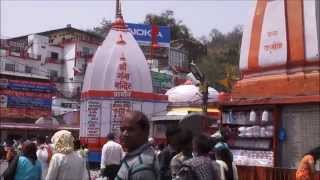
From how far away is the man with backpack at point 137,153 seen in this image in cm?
366

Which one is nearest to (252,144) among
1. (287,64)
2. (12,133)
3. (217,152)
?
(287,64)

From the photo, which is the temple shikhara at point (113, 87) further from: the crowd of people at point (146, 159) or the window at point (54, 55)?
the window at point (54, 55)

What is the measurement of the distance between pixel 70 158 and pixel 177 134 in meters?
1.66

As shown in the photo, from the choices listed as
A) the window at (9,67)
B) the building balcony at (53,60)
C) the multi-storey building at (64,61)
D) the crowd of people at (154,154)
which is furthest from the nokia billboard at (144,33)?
the crowd of people at (154,154)

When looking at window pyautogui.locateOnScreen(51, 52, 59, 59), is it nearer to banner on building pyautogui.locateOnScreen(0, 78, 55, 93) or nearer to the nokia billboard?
the nokia billboard

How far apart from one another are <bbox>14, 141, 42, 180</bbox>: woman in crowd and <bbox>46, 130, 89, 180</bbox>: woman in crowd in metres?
0.48

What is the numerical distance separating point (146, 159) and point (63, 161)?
10.3 ft

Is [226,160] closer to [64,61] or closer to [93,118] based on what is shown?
[93,118]

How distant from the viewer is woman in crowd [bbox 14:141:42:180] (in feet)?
23.2

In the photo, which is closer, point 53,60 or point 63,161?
point 63,161

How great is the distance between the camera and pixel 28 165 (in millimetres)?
7113

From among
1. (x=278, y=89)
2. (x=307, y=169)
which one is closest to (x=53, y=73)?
(x=278, y=89)

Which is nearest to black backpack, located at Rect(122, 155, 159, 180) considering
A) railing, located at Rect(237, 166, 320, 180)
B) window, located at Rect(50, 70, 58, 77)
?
railing, located at Rect(237, 166, 320, 180)

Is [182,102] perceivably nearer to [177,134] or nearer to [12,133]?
[12,133]
